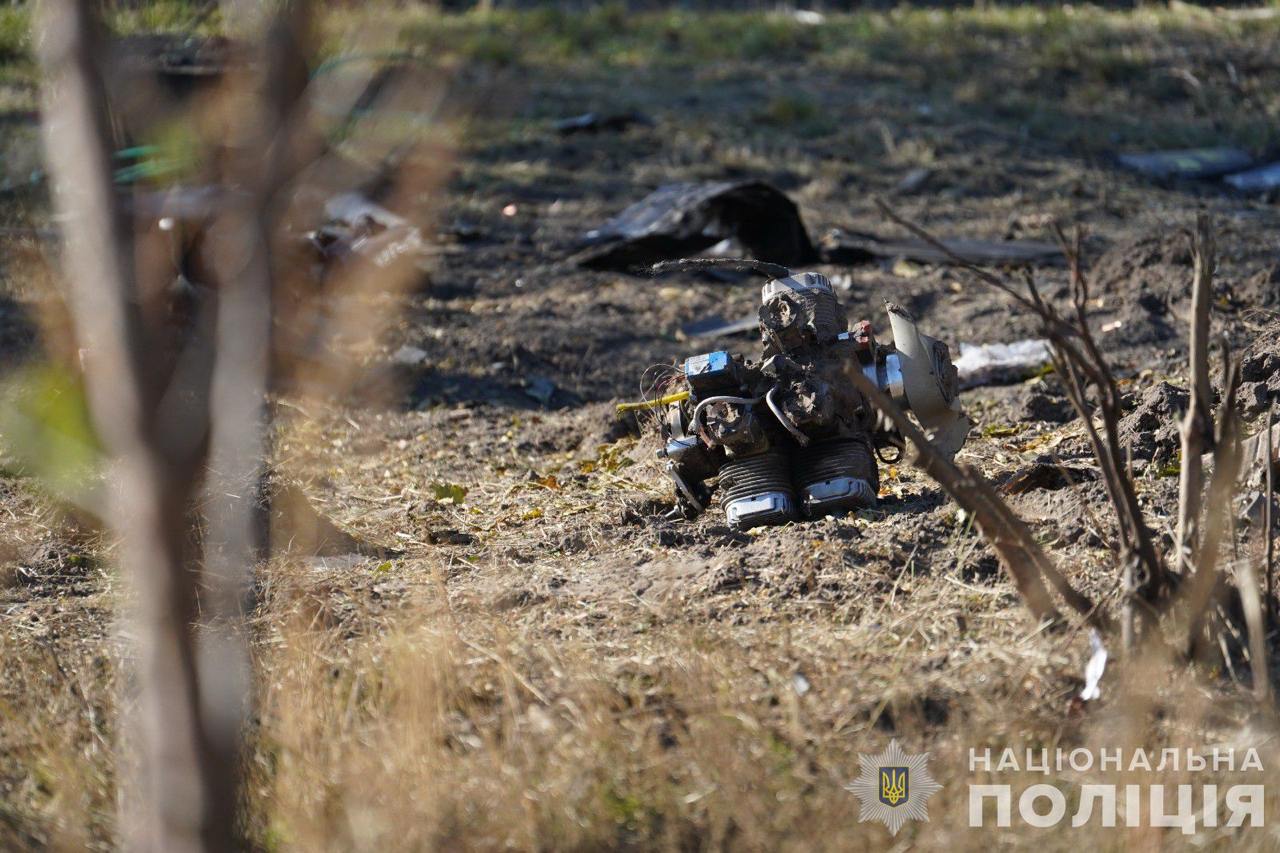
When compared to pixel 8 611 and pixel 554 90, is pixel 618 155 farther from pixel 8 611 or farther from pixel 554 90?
pixel 8 611

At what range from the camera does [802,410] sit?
4.39 metres

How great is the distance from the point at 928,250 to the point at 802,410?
5.60 meters

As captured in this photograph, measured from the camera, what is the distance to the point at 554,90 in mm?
14883

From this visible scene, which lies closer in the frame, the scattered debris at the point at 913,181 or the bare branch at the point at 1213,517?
the bare branch at the point at 1213,517

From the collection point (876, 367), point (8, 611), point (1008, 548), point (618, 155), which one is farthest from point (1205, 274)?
point (618, 155)

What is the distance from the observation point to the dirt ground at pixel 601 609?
2664 millimetres

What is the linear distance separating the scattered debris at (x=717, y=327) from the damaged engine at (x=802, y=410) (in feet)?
11.7

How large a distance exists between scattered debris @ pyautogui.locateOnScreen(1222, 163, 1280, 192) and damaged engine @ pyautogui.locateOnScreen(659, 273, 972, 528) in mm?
8398

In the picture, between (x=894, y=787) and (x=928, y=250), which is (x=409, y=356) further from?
(x=894, y=787)

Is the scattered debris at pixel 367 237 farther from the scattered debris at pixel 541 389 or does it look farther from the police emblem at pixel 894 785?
the police emblem at pixel 894 785

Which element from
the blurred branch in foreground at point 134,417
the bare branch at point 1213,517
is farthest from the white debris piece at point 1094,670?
the blurred branch in foreground at point 134,417

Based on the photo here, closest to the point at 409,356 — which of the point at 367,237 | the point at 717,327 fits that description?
the point at 367,237

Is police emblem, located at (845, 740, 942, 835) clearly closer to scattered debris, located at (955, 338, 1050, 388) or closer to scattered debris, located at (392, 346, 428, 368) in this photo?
scattered debris, located at (955, 338, 1050, 388)

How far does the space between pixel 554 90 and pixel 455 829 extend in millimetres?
13189
